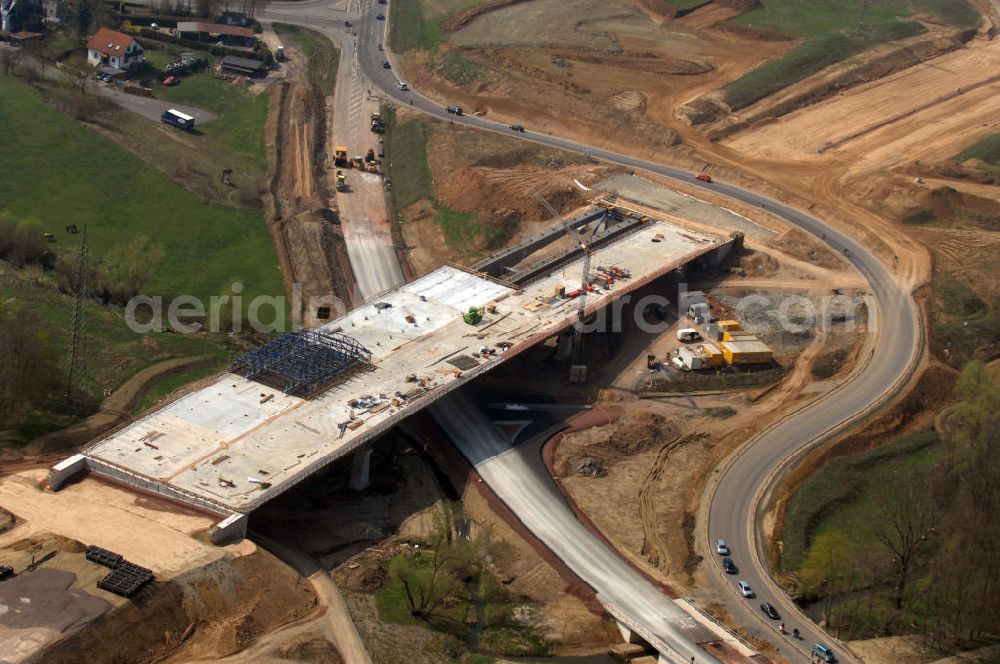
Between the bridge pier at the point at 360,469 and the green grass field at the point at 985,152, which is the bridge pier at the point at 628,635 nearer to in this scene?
the bridge pier at the point at 360,469

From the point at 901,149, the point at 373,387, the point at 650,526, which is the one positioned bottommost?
the point at 650,526

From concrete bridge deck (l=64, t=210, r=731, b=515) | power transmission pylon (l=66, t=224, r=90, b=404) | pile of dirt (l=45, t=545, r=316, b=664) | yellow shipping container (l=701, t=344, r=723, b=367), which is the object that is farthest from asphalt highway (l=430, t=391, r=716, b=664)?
power transmission pylon (l=66, t=224, r=90, b=404)

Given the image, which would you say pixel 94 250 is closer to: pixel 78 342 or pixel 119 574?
pixel 78 342

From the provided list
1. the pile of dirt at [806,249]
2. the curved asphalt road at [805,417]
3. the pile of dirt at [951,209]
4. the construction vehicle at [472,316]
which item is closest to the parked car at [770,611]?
the curved asphalt road at [805,417]

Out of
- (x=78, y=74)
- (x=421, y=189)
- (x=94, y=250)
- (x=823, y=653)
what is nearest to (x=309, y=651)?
(x=823, y=653)

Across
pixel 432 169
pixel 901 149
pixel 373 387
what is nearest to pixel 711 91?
pixel 901 149

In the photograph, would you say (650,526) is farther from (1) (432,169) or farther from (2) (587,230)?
(1) (432,169)
